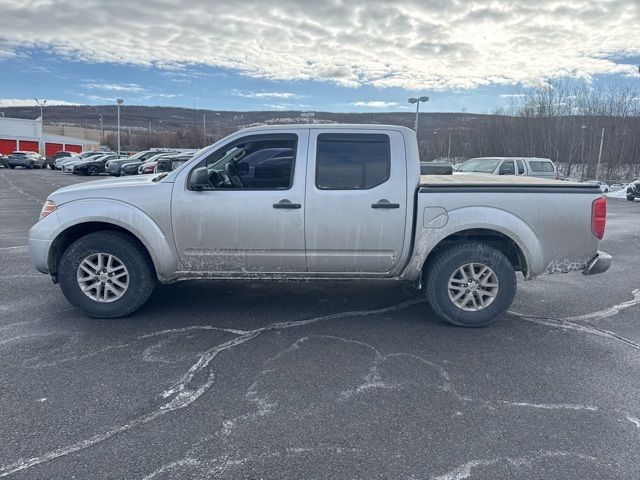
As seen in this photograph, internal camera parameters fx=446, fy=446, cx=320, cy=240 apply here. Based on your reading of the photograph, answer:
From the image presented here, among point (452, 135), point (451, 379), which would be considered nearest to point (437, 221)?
point (451, 379)

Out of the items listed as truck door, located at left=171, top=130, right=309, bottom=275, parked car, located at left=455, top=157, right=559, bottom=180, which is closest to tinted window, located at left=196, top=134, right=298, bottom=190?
truck door, located at left=171, top=130, right=309, bottom=275

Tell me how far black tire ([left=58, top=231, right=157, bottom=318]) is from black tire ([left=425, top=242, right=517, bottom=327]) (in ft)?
9.71

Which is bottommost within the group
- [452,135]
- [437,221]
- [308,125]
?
[437,221]

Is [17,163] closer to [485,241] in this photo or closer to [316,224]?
[316,224]

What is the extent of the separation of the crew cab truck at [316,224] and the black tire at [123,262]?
0.4 inches

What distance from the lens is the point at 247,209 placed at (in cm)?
448

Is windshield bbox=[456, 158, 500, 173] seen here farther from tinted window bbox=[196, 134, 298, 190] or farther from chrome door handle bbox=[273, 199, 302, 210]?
chrome door handle bbox=[273, 199, 302, 210]

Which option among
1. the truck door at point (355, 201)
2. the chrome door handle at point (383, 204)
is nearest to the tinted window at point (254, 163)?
the truck door at point (355, 201)

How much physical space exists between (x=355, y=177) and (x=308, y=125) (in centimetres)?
76

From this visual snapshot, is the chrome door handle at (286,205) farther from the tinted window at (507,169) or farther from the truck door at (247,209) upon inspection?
the tinted window at (507,169)

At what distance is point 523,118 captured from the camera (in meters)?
49.7

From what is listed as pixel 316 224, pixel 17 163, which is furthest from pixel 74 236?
pixel 17 163

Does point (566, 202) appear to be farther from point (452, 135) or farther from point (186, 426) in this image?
point (452, 135)

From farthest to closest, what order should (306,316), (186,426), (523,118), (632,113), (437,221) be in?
(523,118) < (632,113) < (306,316) < (437,221) < (186,426)
